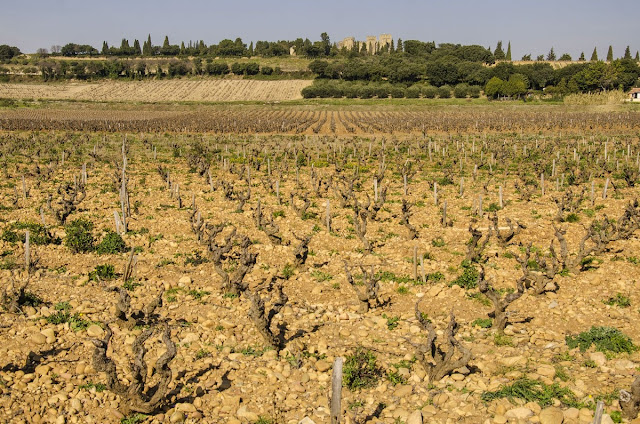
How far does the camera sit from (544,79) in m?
105

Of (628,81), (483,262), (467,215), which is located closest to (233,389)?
(483,262)

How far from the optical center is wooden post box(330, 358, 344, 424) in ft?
21.7

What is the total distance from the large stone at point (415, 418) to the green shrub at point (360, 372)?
1025 millimetres

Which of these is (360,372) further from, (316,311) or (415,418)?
(316,311)

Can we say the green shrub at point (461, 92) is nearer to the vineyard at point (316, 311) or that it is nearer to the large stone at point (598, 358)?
the vineyard at point (316, 311)

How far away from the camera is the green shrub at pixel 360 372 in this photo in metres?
8.21

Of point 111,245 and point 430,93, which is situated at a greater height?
point 430,93

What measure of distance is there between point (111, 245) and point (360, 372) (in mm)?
8471

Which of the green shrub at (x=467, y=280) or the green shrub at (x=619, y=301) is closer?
the green shrub at (x=619, y=301)

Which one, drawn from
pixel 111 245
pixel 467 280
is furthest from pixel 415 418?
pixel 111 245

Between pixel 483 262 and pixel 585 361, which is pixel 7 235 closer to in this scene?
pixel 483 262

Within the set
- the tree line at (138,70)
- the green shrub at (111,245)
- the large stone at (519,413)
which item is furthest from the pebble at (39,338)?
the tree line at (138,70)

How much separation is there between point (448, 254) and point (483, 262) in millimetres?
1055

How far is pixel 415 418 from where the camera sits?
725 centimetres
